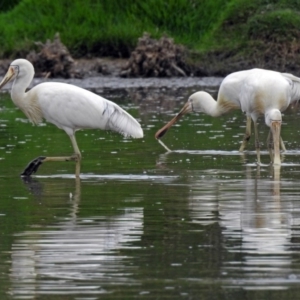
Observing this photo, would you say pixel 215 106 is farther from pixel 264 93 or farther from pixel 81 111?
pixel 81 111

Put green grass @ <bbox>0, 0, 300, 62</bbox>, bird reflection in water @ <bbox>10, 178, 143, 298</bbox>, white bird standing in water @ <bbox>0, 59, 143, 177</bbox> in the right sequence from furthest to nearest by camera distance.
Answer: green grass @ <bbox>0, 0, 300, 62</bbox> < white bird standing in water @ <bbox>0, 59, 143, 177</bbox> < bird reflection in water @ <bbox>10, 178, 143, 298</bbox>

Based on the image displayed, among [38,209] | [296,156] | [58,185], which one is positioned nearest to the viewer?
[38,209]

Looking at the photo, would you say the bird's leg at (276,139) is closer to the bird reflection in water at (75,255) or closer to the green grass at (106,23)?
the bird reflection in water at (75,255)

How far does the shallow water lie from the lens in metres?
6.91

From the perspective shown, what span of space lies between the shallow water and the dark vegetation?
12151 millimetres

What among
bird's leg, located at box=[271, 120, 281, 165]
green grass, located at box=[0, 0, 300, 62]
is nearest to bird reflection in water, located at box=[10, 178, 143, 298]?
bird's leg, located at box=[271, 120, 281, 165]

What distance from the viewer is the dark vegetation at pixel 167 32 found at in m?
27.9

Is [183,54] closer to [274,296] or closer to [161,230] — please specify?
[161,230]

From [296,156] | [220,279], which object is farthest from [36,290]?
[296,156]

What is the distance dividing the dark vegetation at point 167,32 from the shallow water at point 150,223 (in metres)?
12.2

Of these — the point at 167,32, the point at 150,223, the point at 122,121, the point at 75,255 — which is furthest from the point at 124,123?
the point at 167,32

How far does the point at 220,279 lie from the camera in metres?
6.96

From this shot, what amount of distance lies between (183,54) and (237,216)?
1919 cm

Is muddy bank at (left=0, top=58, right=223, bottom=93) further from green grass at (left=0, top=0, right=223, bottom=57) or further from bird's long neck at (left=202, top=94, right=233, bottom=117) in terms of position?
bird's long neck at (left=202, top=94, right=233, bottom=117)
